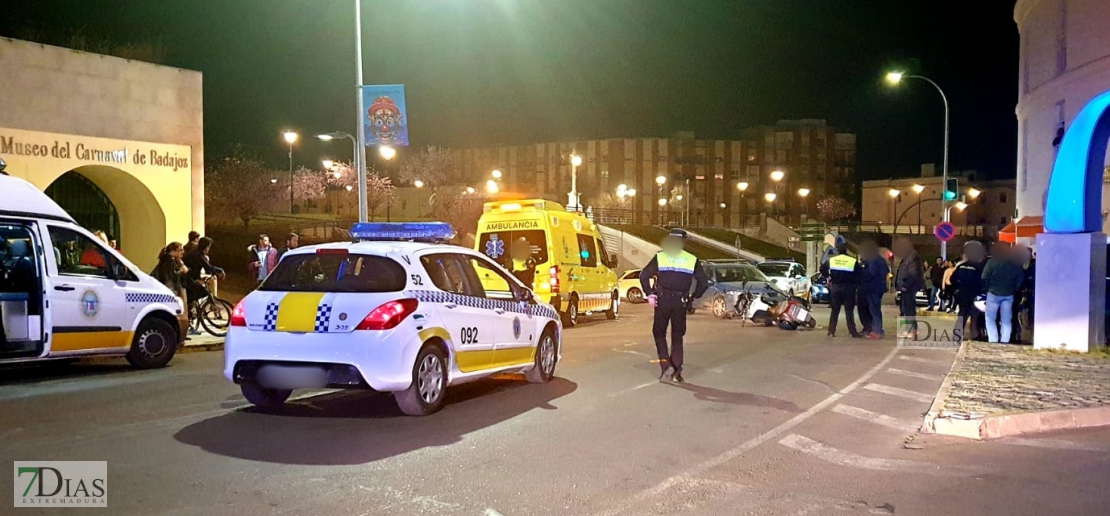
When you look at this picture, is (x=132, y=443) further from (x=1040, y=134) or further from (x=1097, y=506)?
(x=1040, y=134)

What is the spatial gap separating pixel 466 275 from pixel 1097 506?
5.61m

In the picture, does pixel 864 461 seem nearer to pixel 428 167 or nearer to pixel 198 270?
pixel 198 270

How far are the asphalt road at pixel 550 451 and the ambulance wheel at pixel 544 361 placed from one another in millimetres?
142

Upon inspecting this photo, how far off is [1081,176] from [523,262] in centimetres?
952

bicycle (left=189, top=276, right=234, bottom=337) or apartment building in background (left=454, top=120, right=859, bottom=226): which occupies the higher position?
apartment building in background (left=454, top=120, right=859, bottom=226)

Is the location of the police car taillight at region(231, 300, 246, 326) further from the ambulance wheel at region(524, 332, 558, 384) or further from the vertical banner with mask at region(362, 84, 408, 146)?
the vertical banner with mask at region(362, 84, 408, 146)

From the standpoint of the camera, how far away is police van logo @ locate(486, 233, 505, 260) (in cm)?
1758

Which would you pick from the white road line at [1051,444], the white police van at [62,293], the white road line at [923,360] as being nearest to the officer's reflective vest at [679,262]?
the white road line at [1051,444]

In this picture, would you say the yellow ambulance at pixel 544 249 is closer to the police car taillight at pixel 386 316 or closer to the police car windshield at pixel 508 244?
the police car windshield at pixel 508 244

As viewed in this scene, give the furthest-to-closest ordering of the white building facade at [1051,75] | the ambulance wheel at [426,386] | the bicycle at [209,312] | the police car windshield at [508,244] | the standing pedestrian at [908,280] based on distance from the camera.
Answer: the white building facade at [1051,75]
the police car windshield at [508,244]
the standing pedestrian at [908,280]
the bicycle at [209,312]
the ambulance wheel at [426,386]

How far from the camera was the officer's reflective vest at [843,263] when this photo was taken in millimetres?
15258

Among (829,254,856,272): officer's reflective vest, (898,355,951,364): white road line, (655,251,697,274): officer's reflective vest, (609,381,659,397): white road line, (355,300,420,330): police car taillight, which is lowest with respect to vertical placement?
(898,355,951,364): white road line

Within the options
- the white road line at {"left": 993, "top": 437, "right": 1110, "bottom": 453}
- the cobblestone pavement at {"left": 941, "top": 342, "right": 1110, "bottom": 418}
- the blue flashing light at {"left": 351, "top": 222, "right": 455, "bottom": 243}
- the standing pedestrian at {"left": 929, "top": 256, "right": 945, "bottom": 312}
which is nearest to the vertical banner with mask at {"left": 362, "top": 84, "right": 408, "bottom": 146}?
the blue flashing light at {"left": 351, "top": 222, "right": 455, "bottom": 243}

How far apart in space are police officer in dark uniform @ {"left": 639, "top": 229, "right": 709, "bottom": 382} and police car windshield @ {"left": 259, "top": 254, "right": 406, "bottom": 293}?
3.21 metres
